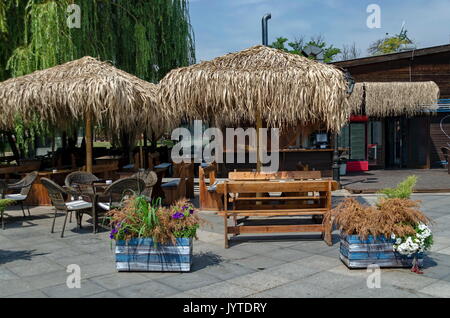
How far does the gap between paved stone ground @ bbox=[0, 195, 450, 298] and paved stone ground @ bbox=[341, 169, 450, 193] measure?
516cm

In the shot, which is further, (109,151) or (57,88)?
(109,151)

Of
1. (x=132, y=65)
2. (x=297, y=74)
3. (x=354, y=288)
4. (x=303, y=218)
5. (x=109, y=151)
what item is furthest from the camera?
(x=109, y=151)

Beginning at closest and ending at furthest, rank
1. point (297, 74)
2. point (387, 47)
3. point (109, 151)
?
point (297, 74) < point (109, 151) < point (387, 47)

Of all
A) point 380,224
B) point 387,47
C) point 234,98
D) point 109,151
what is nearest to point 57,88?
point 234,98

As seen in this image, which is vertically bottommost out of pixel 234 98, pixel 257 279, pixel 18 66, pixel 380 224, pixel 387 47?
pixel 257 279

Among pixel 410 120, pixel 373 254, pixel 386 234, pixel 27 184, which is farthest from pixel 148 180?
pixel 410 120

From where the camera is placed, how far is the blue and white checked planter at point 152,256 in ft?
17.6

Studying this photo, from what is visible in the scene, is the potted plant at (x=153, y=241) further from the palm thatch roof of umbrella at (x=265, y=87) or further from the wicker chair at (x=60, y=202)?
the palm thatch roof of umbrella at (x=265, y=87)

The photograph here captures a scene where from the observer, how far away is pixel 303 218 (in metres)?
8.77

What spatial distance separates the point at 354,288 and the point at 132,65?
38.1 ft

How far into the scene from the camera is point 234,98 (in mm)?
8188

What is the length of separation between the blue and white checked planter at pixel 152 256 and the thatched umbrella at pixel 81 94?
13.3 feet

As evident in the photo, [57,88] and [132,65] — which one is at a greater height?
[132,65]

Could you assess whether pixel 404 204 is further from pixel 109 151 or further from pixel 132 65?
pixel 109 151
